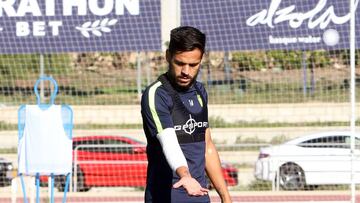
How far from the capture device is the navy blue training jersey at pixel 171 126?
5.28 meters

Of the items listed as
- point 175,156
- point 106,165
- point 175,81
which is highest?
point 175,81

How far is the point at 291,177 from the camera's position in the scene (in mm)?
16969

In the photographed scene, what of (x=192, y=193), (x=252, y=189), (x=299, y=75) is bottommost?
(x=252, y=189)

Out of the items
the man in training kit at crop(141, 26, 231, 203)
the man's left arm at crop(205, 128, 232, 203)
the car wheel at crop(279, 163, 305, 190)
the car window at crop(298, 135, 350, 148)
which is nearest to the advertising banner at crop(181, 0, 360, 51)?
the car window at crop(298, 135, 350, 148)

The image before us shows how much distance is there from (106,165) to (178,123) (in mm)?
12694

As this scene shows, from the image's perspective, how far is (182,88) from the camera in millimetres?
5289

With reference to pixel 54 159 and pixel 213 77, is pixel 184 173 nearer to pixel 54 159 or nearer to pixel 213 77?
pixel 54 159

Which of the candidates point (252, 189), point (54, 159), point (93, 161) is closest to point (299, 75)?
point (252, 189)

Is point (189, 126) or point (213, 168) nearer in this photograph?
point (189, 126)

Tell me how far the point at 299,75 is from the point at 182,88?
A: 16022 millimetres

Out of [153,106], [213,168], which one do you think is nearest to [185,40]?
[153,106]

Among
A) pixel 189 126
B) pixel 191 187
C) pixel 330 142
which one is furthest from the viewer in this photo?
pixel 330 142

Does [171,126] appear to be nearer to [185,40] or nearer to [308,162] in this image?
[185,40]

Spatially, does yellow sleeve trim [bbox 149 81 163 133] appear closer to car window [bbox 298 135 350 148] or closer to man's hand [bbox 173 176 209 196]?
man's hand [bbox 173 176 209 196]
